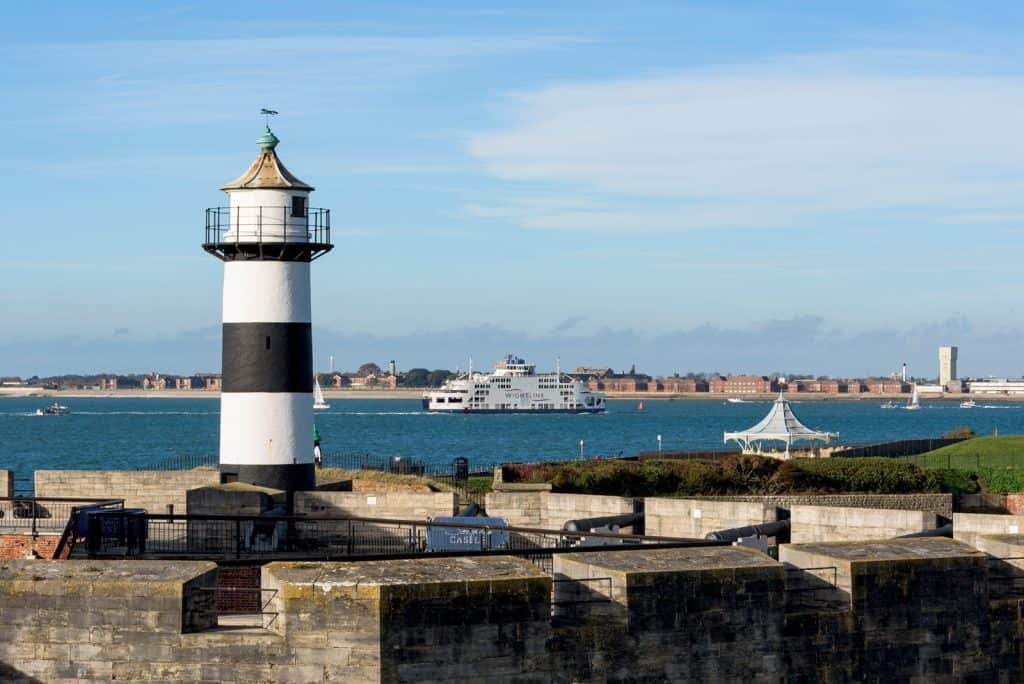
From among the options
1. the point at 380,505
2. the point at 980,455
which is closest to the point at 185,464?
the point at 980,455

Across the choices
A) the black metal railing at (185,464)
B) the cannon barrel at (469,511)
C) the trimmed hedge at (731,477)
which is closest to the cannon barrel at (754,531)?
the cannon barrel at (469,511)

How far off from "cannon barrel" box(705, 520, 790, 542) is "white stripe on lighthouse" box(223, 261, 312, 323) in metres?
9.66

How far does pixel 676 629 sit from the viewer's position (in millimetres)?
14156

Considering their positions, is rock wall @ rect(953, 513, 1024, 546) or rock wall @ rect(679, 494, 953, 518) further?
rock wall @ rect(679, 494, 953, 518)

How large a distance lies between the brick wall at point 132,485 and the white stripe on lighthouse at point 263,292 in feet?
9.81

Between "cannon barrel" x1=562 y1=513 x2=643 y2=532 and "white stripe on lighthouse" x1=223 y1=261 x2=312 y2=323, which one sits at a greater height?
"white stripe on lighthouse" x1=223 y1=261 x2=312 y2=323

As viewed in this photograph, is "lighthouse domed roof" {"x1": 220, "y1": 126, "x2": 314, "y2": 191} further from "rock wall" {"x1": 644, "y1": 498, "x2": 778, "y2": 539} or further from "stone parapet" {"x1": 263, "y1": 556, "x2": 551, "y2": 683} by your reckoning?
"stone parapet" {"x1": 263, "y1": 556, "x2": 551, "y2": 683}

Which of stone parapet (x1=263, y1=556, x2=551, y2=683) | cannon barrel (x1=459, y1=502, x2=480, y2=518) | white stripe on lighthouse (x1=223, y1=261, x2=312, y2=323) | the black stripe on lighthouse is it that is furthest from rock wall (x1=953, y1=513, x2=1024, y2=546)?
white stripe on lighthouse (x1=223, y1=261, x2=312, y2=323)

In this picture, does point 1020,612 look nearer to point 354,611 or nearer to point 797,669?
point 797,669

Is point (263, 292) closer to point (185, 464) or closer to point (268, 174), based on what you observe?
point (268, 174)

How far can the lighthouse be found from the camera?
28.8 metres

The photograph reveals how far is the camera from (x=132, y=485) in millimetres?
29109

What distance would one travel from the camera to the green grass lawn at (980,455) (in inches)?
2018

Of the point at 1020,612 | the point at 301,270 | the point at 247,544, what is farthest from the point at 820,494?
the point at 1020,612
